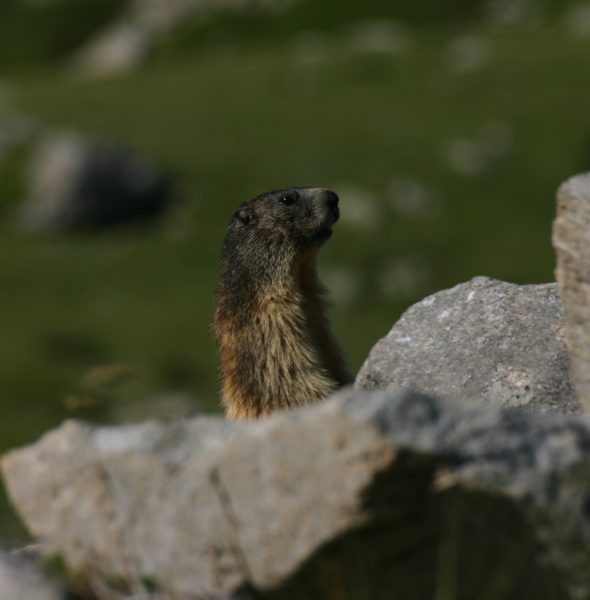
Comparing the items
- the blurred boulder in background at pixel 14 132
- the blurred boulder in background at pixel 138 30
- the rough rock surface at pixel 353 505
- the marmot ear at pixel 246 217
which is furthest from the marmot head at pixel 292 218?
the blurred boulder in background at pixel 138 30

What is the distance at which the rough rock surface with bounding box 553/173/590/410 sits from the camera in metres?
8.18

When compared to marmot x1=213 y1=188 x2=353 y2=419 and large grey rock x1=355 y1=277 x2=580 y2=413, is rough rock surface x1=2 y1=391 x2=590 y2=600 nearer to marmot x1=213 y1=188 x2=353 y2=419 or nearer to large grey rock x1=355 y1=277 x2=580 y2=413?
large grey rock x1=355 y1=277 x2=580 y2=413

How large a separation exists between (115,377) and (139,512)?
3245 mm

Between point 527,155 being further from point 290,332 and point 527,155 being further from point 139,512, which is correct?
point 139,512

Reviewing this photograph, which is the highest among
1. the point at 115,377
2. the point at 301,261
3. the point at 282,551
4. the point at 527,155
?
the point at 527,155

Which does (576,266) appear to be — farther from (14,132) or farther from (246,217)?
(14,132)

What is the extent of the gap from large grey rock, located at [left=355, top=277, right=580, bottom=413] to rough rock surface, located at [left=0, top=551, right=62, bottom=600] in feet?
13.8

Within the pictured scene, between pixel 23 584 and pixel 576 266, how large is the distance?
401 centimetres

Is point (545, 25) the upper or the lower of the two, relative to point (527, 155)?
upper

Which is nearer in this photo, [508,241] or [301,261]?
[301,261]

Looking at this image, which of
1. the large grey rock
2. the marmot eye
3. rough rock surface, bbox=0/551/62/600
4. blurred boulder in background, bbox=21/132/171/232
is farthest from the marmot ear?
blurred boulder in background, bbox=21/132/171/232

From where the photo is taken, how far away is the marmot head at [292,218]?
1316 cm

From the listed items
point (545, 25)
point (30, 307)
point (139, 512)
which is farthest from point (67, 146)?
point (139, 512)

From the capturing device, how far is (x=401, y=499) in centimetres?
635
